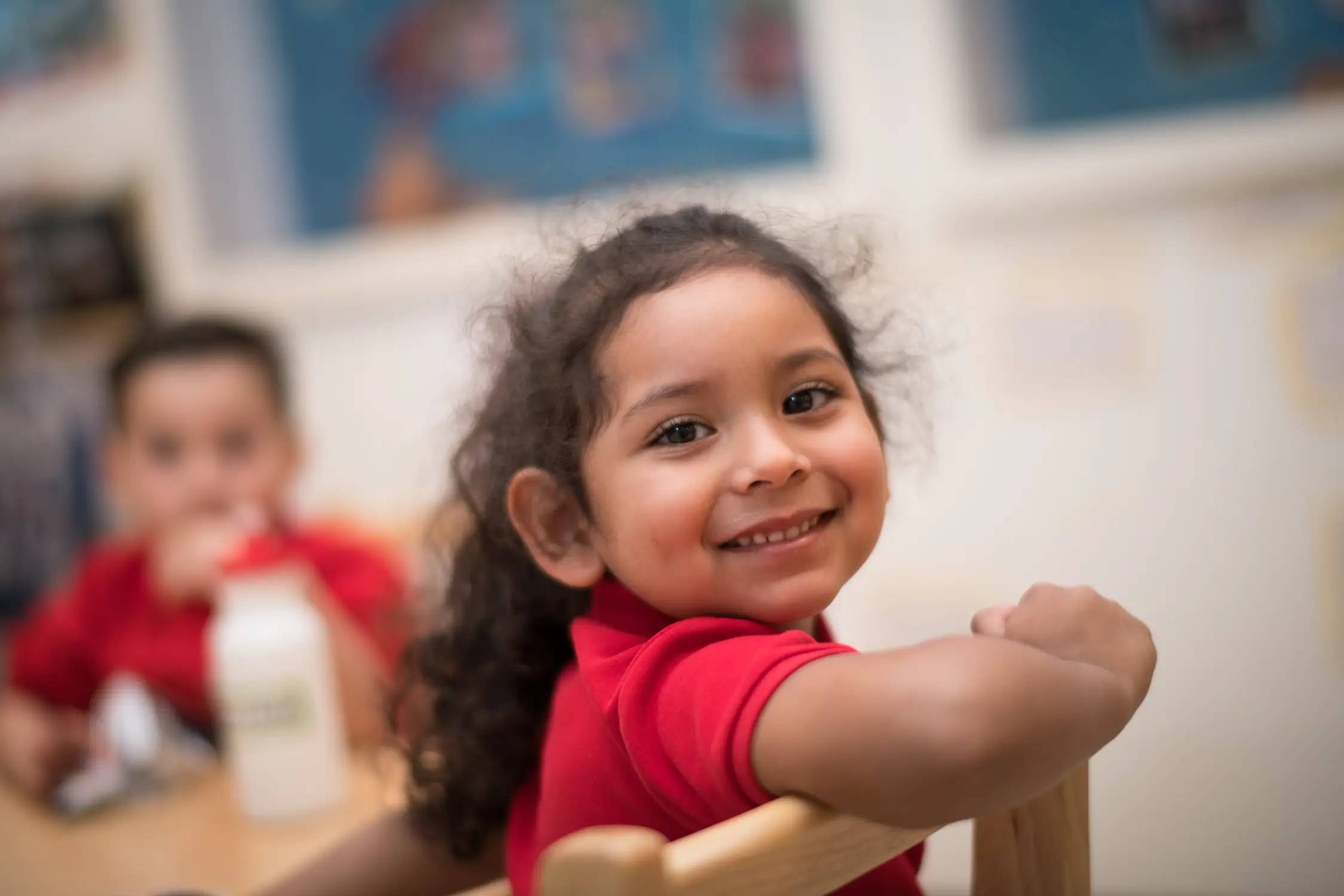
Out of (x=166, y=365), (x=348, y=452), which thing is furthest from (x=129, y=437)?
(x=348, y=452)

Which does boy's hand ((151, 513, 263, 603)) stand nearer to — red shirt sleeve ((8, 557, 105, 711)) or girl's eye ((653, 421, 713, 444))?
red shirt sleeve ((8, 557, 105, 711))

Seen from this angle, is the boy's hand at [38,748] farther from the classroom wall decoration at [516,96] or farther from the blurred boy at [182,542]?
the classroom wall decoration at [516,96]

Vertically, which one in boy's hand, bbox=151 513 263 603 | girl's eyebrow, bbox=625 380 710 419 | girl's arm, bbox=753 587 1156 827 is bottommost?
boy's hand, bbox=151 513 263 603

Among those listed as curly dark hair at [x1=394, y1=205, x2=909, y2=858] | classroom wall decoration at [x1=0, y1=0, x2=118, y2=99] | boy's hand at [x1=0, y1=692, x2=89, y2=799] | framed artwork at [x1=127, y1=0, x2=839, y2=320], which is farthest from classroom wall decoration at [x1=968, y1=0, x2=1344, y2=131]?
classroom wall decoration at [x1=0, y1=0, x2=118, y2=99]

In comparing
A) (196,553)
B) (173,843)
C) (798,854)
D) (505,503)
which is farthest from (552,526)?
(196,553)

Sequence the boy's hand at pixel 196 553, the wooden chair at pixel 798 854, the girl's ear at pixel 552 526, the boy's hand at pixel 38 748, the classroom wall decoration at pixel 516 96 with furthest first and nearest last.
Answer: the classroom wall decoration at pixel 516 96, the boy's hand at pixel 196 553, the boy's hand at pixel 38 748, the girl's ear at pixel 552 526, the wooden chair at pixel 798 854

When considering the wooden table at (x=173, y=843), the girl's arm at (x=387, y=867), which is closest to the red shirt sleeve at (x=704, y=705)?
the girl's arm at (x=387, y=867)

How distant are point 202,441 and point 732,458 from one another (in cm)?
95

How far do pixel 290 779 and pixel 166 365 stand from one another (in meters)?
0.62

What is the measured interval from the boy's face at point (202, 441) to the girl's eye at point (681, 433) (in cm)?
89

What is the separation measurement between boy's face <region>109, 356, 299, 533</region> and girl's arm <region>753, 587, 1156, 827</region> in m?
1.03

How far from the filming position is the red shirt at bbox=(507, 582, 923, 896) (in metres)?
0.50

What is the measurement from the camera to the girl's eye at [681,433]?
60 centimetres

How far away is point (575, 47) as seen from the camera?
1.72 meters
